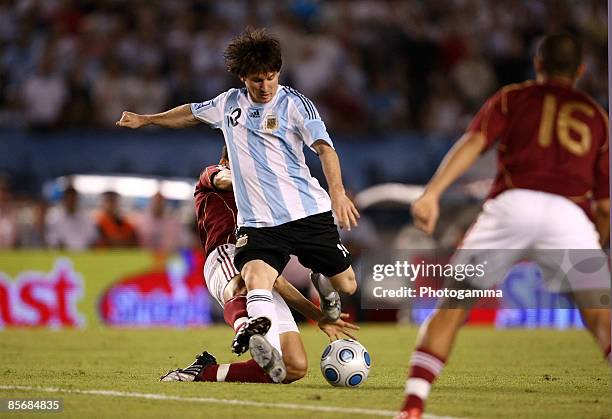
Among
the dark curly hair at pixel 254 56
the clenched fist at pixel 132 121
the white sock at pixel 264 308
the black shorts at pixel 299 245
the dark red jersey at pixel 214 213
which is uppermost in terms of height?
the dark curly hair at pixel 254 56

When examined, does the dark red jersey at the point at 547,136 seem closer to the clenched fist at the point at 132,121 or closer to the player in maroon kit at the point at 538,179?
the player in maroon kit at the point at 538,179

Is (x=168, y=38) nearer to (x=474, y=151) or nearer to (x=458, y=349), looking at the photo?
(x=458, y=349)

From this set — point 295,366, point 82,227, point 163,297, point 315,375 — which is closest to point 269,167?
point 295,366

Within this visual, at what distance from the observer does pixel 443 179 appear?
18.7 ft

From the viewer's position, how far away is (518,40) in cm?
1948

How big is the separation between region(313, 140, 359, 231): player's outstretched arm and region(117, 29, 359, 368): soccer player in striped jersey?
0.14ft

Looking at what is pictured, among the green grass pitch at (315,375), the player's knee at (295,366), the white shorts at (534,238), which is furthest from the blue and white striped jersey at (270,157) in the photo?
the white shorts at (534,238)

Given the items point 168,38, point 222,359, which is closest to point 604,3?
point 168,38

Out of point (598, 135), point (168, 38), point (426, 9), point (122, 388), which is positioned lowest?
point (122, 388)

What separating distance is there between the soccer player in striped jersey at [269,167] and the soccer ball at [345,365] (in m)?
0.41

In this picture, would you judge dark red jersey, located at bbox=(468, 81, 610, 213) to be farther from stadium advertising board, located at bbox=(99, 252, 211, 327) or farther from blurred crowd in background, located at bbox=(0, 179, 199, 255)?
blurred crowd in background, located at bbox=(0, 179, 199, 255)

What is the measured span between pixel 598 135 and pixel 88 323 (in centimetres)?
1000

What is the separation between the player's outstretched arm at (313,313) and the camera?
835 centimetres

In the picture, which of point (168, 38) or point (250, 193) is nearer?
point (250, 193)
